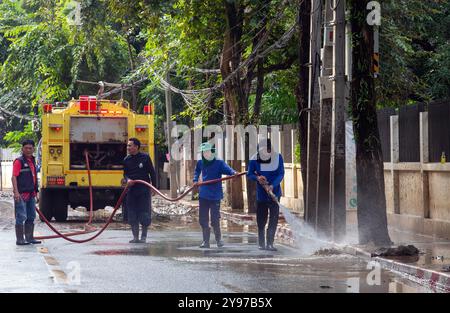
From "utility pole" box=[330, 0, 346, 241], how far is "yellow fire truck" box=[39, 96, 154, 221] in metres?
7.83

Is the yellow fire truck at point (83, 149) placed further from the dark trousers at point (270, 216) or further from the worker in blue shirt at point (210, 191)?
the dark trousers at point (270, 216)

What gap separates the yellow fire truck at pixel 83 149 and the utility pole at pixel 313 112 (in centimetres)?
600

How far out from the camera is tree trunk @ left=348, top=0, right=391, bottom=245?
16438 millimetres

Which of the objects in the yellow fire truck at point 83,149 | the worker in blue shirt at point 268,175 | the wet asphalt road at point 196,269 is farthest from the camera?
the yellow fire truck at point 83,149

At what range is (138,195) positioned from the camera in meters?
18.6

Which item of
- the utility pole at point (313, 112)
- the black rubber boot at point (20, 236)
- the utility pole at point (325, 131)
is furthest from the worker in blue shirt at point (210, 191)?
the black rubber boot at point (20, 236)

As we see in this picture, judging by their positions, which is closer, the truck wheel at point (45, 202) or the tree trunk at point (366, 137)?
the tree trunk at point (366, 137)

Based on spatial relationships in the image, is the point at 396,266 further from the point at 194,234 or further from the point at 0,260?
the point at 194,234

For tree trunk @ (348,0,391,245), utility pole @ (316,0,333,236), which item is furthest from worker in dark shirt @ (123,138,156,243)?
tree trunk @ (348,0,391,245)

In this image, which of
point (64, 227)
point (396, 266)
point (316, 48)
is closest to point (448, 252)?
point (396, 266)

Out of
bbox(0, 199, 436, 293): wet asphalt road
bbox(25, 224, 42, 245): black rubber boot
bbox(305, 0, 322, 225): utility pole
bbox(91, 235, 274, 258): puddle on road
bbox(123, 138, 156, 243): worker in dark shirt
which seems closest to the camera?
bbox(0, 199, 436, 293): wet asphalt road

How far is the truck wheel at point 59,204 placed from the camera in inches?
987

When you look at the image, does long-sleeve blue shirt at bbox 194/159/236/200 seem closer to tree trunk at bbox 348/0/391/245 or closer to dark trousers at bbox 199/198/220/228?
dark trousers at bbox 199/198/220/228

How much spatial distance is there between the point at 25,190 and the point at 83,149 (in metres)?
7.56
